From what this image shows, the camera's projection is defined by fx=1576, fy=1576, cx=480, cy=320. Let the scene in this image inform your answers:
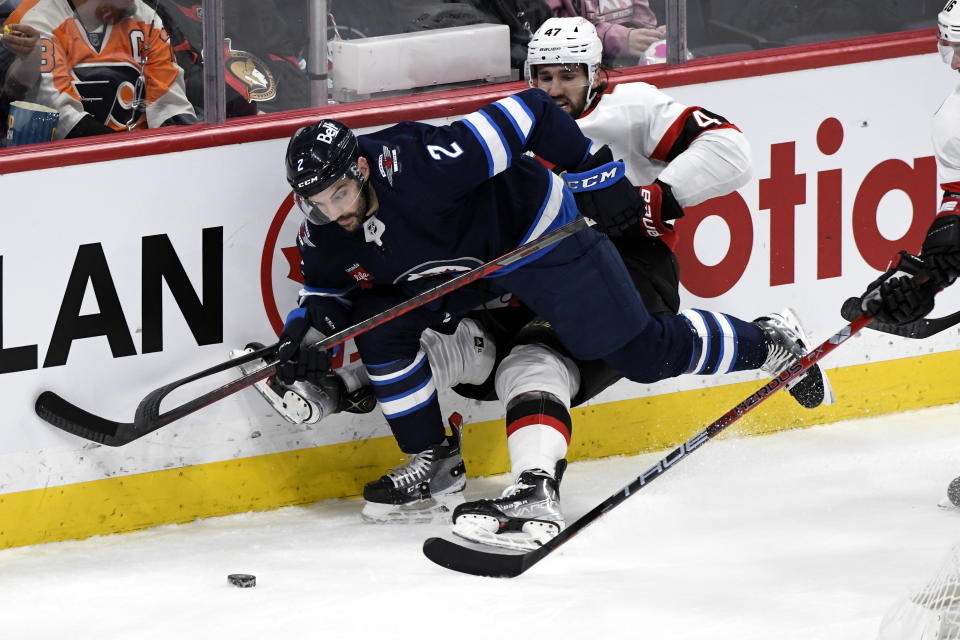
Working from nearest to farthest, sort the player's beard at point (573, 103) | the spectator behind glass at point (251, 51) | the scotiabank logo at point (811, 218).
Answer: the spectator behind glass at point (251, 51) < the player's beard at point (573, 103) < the scotiabank logo at point (811, 218)

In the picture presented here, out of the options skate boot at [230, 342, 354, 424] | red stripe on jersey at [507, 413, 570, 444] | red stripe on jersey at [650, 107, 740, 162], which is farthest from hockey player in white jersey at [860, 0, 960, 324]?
skate boot at [230, 342, 354, 424]

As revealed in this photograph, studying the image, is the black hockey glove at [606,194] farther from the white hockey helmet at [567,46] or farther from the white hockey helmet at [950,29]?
the white hockey helmet at [950,29]

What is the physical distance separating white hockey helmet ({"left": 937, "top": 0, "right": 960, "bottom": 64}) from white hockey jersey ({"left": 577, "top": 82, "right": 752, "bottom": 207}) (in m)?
0.59

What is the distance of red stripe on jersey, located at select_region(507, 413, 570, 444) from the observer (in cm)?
350

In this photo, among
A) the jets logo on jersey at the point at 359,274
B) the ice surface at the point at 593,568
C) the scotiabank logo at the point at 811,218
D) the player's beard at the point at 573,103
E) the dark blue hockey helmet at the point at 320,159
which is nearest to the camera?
the ice surface at the point at 593,568

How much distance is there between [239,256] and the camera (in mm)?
3613

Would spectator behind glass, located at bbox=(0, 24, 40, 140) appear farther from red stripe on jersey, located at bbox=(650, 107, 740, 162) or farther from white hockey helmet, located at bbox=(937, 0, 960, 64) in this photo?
white hockey helmet, located at bbox=(937, 0, 960, 64)

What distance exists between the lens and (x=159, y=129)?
3520 mm

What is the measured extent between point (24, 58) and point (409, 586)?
1.38 m

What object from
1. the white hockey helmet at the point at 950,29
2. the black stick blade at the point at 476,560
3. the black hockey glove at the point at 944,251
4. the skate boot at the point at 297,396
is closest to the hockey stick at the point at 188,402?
the skate boot at the point at 297,396

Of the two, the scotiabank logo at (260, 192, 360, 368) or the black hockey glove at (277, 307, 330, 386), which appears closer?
the black hockey glove at (277, 307, 330, 386)

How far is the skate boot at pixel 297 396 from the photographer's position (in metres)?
3.55

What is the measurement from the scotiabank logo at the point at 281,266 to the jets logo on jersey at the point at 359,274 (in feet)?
0.87

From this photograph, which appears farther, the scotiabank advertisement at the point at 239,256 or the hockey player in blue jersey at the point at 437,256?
the scotiabank advertisement at the point at 239,256
